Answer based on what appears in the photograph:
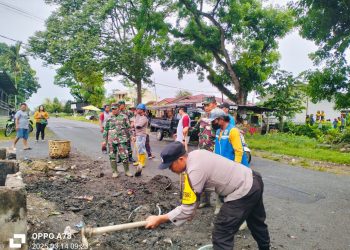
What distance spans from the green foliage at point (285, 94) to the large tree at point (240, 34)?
36.1 inches

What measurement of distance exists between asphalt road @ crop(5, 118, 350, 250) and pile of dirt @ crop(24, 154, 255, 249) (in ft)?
2.53

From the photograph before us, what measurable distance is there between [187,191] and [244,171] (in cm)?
65

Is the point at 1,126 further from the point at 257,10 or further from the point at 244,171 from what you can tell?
the point at 244,171

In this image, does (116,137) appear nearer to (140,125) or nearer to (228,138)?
(140,125)

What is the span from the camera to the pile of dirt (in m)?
3.96

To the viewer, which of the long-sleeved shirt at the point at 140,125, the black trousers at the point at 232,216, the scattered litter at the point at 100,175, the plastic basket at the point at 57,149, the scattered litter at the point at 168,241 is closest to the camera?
the black trousers at the point at 232,216

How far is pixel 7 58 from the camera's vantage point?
48.5 metres

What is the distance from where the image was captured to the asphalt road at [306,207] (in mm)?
4219

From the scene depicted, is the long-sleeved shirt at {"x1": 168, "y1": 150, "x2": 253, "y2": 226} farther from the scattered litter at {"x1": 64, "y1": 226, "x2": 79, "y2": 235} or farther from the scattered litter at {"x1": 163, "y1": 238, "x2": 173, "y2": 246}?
the scattered litter at {"x1": 64, "y1": 226, "x2": 79, "y2": 235}

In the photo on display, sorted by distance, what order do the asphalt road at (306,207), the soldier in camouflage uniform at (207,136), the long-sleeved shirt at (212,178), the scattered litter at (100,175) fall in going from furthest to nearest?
the scattered litter at (100,175)
the soldier in camouflage uniform at (207,136)
the asphalt road at (306,207)
the long-sleeved shirt at (212,178)

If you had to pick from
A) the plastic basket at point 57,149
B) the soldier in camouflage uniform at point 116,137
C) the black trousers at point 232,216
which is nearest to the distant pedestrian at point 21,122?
the plastic basket at point 57,149

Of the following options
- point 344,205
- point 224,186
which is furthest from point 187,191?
point 344,205

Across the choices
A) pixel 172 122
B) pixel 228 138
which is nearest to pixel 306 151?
pixel 172 122

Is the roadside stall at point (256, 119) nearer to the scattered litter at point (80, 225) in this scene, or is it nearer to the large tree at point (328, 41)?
the large tree at point (328, 41)
